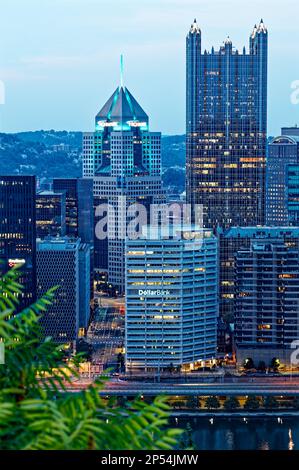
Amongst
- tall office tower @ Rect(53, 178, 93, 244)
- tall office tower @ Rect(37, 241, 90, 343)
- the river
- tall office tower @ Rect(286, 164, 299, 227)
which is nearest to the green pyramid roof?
tall office tower @ Rect(53, 178, 93, 244)

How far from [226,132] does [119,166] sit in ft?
17.4

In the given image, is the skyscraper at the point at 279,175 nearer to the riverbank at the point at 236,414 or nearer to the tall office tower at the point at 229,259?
the tall office tower at the point at 229,259

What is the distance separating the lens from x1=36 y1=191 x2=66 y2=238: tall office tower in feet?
73.8

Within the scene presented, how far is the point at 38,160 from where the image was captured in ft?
120

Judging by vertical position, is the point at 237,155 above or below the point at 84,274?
above

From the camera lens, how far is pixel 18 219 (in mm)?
17031

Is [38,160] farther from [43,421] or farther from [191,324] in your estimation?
[43,421]

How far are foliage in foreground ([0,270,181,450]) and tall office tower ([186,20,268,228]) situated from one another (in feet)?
61.9

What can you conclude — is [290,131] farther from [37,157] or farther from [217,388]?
[217,388]

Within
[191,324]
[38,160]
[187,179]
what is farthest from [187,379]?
[38,160]

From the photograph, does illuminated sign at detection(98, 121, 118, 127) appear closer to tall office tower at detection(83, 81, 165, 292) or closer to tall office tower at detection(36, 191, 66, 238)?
tall office tower at detection(83, 81, 165, 292)

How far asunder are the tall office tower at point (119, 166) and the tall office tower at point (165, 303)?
7.68 metres

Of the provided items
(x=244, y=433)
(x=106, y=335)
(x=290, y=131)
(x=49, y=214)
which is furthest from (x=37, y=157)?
(x=244, y=433)
